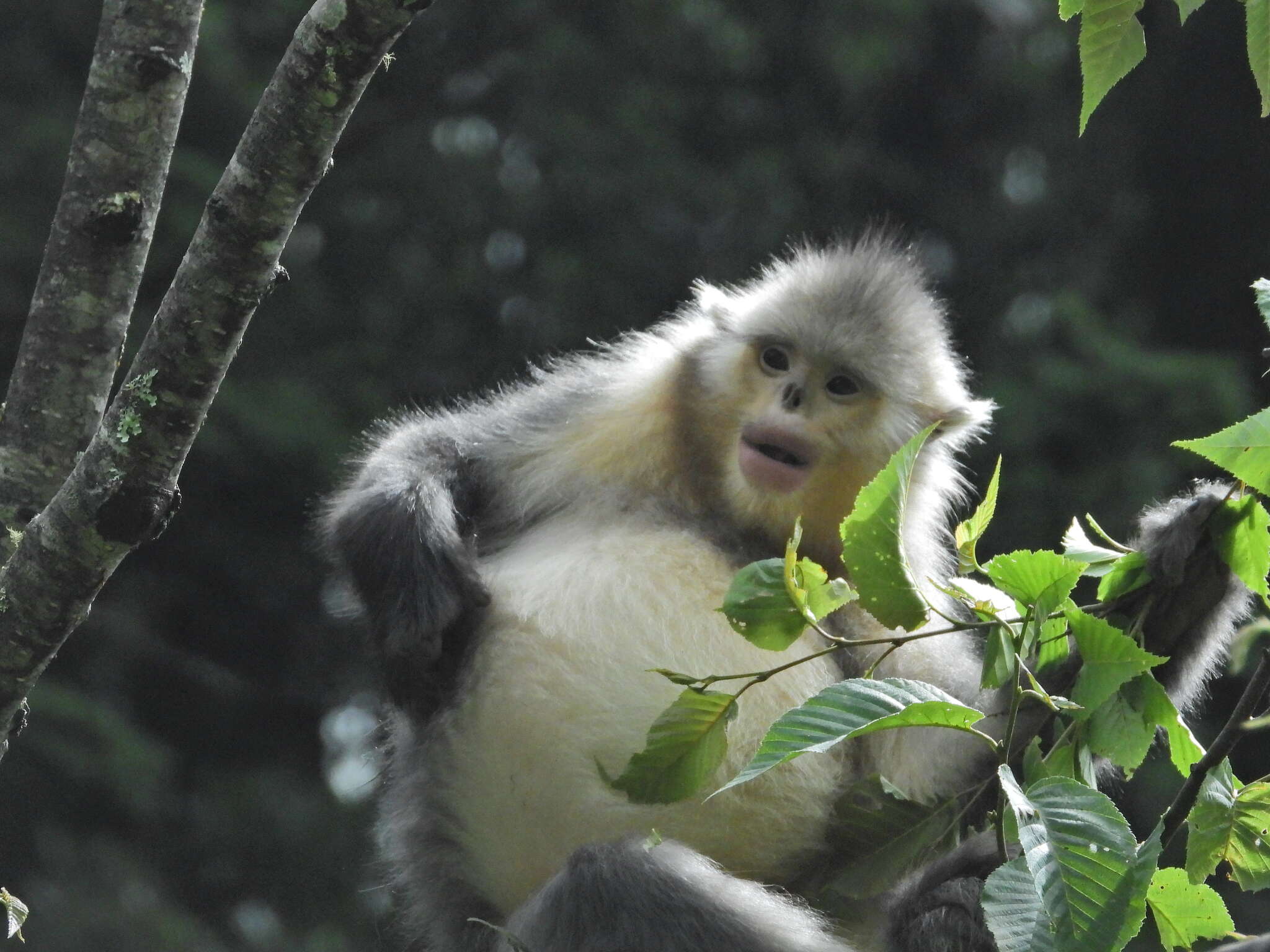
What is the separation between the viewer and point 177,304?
7.36ft

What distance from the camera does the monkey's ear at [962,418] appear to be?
10.6 ft

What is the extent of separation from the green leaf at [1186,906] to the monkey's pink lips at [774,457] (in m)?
1.27

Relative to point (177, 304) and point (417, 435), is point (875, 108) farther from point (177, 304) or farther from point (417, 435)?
point (177, 304)

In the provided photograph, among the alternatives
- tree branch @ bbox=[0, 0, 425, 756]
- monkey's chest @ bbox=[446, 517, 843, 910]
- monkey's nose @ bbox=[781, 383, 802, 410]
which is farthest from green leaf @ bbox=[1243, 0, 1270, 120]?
monkey's nose @ bbox=[781, 383, 802, 410]

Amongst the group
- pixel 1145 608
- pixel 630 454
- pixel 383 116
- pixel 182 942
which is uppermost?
pixel 383 116

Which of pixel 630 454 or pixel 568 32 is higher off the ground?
pixel 568 32

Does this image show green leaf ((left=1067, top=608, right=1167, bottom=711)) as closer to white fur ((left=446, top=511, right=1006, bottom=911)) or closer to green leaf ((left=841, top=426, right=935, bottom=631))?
green leaf ((left=841, top=426, right=935, bottom=631))

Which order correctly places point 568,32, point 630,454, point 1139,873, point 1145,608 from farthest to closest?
point 568,32
point 630,454
point 1145,608
point 1139,873

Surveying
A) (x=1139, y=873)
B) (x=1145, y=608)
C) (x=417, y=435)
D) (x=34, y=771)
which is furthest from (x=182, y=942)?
(x=1139, y=873)

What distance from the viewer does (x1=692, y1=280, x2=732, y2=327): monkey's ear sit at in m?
3.25

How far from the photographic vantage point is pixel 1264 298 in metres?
→ 1.70

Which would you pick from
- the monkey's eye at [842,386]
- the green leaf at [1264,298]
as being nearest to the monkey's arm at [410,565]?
the monkey's eye at [842,386]

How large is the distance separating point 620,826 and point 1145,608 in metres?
0.88

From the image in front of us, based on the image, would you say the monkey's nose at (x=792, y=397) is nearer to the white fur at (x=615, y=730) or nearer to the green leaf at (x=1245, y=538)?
the white fur at (x=615, y=730)
